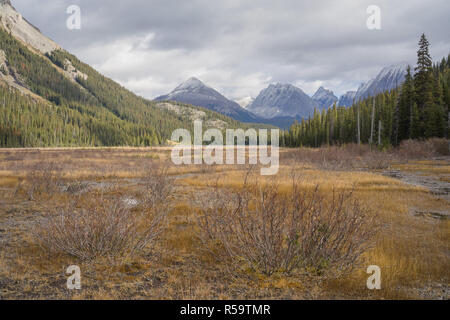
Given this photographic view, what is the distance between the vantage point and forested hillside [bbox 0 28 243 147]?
3599 inches

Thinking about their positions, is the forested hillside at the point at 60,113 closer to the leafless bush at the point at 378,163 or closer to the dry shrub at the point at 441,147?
the leafless bush at the point at 378,163

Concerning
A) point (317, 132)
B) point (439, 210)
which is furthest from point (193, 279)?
point (317, 132)

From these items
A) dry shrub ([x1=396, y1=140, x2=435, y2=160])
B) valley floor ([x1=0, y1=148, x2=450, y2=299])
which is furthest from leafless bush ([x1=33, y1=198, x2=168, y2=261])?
dry shrub ([x1=396, y1=140, x2=435, y2=160])

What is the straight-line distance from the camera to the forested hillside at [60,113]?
9143 centimetres

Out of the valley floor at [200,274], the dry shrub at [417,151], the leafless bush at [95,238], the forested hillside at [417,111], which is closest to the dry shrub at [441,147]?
the dry shrub at [417,151]

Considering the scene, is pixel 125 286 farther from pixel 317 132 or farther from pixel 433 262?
pixel 317 132

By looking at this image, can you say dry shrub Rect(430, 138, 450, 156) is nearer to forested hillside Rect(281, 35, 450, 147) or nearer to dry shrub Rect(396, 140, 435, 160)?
dry shrub Rect(396, 140, 435, 160)

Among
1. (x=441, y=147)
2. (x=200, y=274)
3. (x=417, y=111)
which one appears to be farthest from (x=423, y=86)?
(x=200, y=274)

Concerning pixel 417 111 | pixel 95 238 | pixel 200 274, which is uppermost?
pixel 417 111

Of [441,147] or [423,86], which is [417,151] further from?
[423,86]

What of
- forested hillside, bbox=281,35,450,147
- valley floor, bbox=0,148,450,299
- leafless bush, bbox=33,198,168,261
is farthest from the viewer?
forested hillside, bbox=281,35,450,147

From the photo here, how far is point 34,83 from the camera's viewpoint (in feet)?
534

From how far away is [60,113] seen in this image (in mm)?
120938
